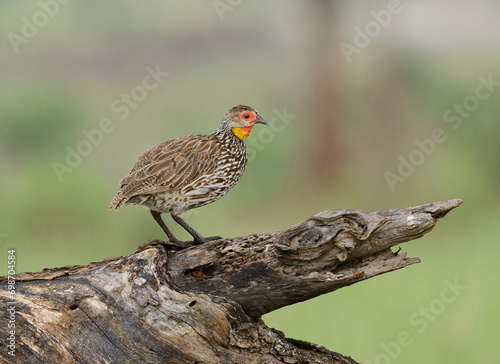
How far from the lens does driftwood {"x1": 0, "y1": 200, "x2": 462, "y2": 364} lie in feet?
16.1

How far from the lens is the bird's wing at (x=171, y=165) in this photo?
5.70m

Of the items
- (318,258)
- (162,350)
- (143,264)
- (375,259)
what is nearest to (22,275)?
(143,264)

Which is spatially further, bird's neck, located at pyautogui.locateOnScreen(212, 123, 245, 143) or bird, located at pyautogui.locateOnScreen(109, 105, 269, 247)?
bird's neck, located at pyautogui.locateOnScreen(212, 123, 245, 143)

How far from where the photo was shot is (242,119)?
607cm

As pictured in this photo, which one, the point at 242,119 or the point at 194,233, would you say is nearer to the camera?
the point at 194,233

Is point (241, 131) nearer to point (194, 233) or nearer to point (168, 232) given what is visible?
point (194, 233)

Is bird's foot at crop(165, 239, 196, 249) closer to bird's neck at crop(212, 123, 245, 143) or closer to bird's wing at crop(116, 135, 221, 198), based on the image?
bird's wing at crop(116, 135, 221, 198)

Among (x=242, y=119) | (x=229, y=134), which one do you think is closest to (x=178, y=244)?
(x=229, y=134)

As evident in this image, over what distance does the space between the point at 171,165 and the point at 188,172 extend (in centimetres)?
18

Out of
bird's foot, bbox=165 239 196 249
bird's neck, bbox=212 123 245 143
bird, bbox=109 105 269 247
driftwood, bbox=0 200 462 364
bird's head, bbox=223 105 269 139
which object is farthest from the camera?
bird's neck, bbox=212 123 245 143

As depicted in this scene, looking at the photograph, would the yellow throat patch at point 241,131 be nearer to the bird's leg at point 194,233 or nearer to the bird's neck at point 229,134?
the bird's neck at point 229,134

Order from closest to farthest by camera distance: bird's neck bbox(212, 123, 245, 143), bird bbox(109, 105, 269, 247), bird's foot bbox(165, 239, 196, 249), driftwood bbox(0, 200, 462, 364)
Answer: driftwood bbox(0, 200, 462, 364) → bird's foot bbox(165, 239, 196, 249) → bird bbox(109, 105, 269, 247) → bird's neck bbox(212, 123, 245, 143)

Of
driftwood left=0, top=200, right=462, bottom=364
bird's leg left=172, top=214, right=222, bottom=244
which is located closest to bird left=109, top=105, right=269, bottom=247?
bird's leg left=172, top=214, right=222, bottom=244

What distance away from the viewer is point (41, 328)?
5.08 metres
